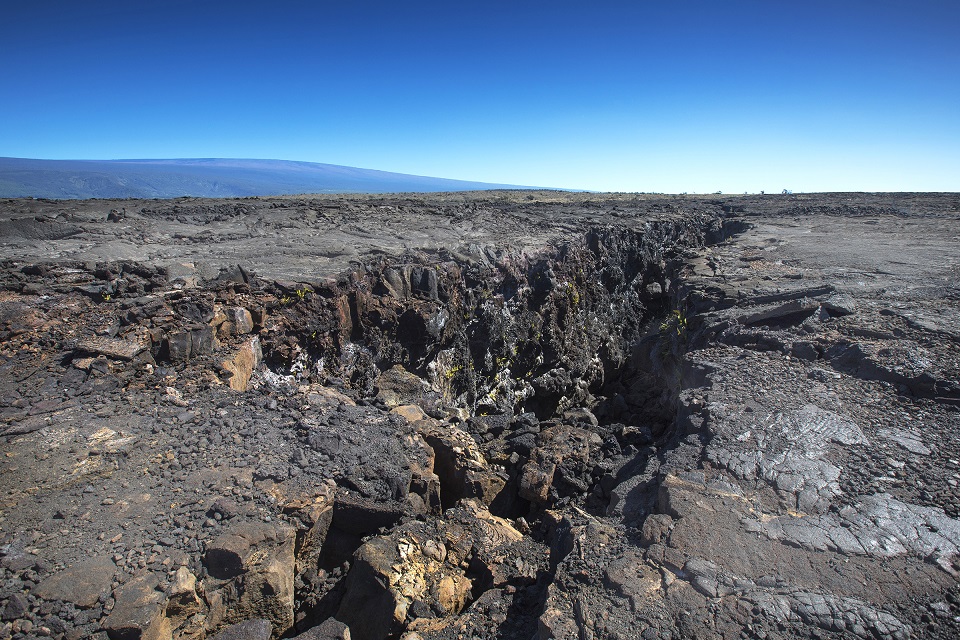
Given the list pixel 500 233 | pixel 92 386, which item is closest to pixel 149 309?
pixel 92 386

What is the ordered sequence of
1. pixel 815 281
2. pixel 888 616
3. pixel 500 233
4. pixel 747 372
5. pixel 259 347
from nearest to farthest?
pixel 888 616 < pixel 747 372 < pixel 259 347 < pixel 815 281 < pixel 500 233

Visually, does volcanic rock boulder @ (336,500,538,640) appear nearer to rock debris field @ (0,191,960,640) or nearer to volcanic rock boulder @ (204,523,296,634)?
rock debris field @ (0,191,960,640)

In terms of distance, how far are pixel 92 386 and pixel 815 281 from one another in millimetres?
10474

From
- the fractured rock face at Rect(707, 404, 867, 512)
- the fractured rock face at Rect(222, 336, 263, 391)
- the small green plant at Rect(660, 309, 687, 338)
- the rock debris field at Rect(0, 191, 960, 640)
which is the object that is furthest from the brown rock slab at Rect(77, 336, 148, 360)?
the small green plant at Rect(660, 309, 687, 338)

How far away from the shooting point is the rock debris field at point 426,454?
304cm

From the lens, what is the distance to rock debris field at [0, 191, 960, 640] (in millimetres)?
3039

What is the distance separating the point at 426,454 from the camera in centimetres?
544

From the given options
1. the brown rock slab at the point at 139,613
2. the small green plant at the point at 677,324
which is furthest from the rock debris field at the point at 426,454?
the small green plant at the point at 677,324

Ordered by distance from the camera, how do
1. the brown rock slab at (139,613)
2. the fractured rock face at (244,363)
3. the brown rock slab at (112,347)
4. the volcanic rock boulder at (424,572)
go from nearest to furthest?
the brown rock slab at (139,613) → the volcanic rock boulder at (424,572) → the brown rock slab at (112,347) → the fractured rock face at (244,363)

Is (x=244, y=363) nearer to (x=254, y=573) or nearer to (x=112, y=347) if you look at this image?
(x=112, y=347)

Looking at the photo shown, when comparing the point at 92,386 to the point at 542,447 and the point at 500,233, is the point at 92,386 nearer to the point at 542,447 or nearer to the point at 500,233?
the point at 542,447

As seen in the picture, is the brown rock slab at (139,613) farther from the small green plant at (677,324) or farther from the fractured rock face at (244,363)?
the small green plant at (677,324)

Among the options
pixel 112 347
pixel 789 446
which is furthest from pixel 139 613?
pixel 789 446

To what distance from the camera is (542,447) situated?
21.5ft
